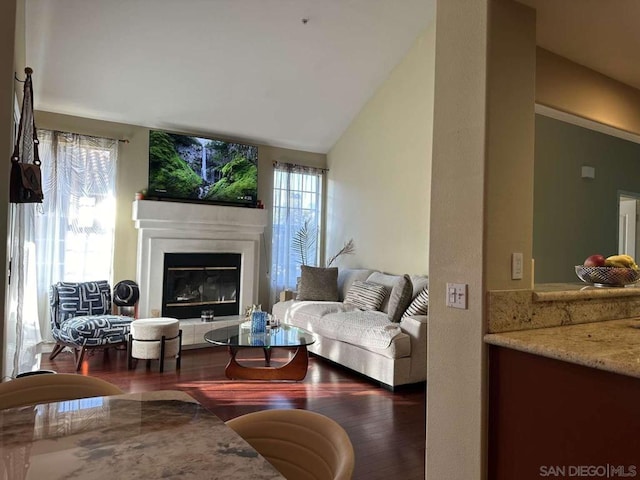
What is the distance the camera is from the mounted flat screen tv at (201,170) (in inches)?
209

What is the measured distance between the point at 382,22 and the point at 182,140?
2.74m

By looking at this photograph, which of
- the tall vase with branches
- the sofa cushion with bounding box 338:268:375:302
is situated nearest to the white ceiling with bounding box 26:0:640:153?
the tall vase with branches

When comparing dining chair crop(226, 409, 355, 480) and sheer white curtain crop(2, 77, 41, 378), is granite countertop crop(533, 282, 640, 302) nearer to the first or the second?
dining chair crop(226, 409, 355, 480)

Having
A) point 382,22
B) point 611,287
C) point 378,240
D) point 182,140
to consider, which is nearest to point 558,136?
point 611,287

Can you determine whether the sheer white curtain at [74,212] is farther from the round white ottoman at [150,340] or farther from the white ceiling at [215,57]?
the round white ottoman at [150,340]

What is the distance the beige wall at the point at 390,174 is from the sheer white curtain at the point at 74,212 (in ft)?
9.96

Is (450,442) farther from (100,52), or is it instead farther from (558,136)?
(100,52)

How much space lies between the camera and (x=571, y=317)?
199 centimetres

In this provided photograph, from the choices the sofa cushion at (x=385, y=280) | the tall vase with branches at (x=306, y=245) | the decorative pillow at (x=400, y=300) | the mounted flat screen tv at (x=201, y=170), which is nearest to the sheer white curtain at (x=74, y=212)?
the mounted flat screen tv at (x=201, y=170)

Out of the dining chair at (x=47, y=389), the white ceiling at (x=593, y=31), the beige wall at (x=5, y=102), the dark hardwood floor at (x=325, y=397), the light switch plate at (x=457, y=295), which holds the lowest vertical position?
the dark hardwood floor at (x=325, y=397)

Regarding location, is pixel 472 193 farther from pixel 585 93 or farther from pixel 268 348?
pixel 268 348

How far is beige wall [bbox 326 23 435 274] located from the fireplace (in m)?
1.60

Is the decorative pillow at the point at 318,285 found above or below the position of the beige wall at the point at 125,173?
below

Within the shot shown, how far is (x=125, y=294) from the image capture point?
4.94 meters
